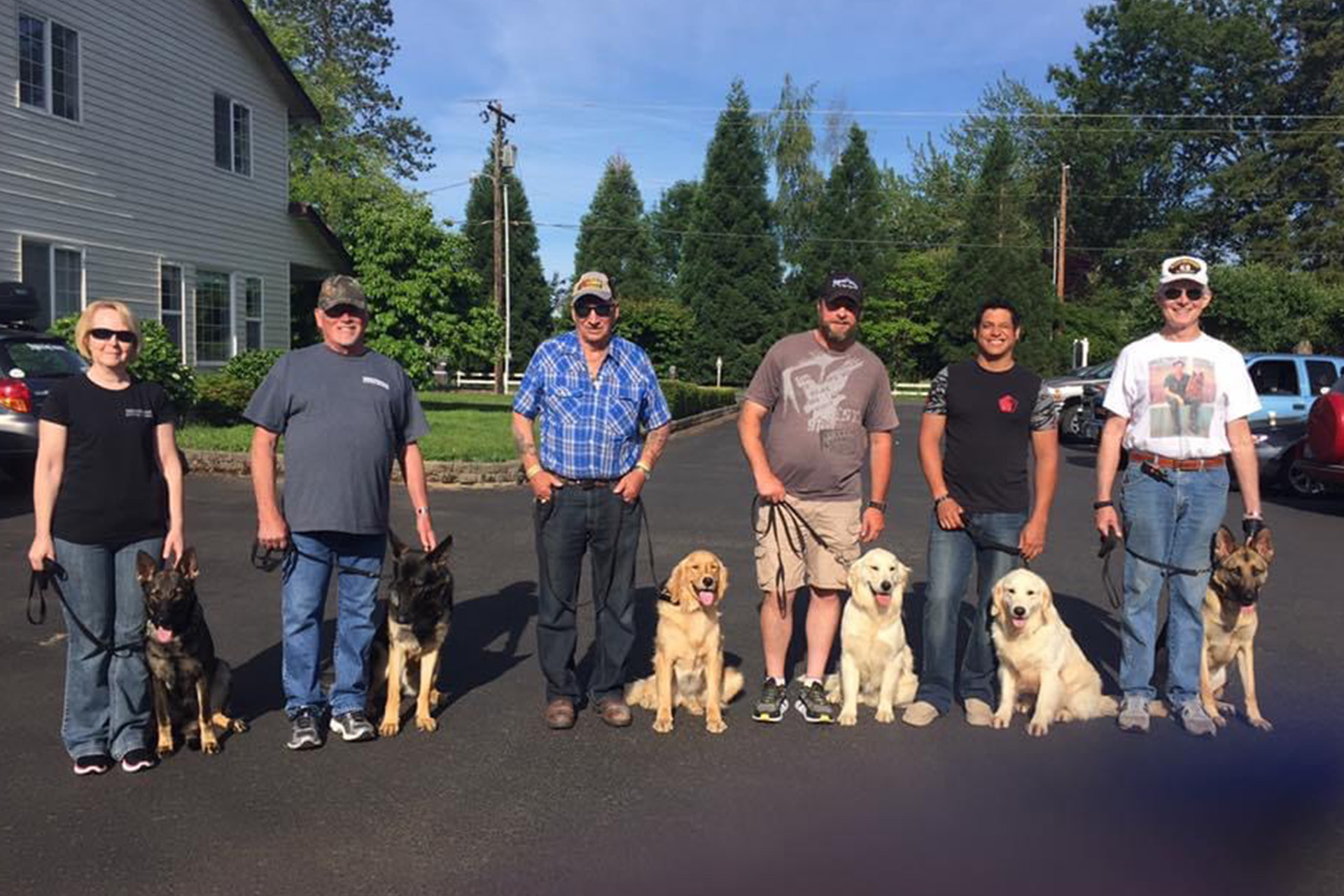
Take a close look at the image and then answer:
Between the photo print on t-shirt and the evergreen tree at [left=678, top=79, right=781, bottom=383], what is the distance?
45092 mm

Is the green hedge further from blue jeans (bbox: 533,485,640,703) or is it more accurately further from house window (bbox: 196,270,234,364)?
blue jeans (bbox: 533,485,640,703)

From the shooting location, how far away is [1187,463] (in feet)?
15.8

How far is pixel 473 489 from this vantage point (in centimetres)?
1264

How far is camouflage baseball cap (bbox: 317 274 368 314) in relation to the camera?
445cm

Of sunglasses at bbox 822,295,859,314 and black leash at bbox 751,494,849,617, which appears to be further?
black leash at bbox 751,494,849,617

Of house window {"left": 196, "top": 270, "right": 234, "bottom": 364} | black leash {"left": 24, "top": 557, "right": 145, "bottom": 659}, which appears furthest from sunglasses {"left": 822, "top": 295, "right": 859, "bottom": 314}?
house window {"left": 196, "top": 270, "right": 234, "bottom": 364}

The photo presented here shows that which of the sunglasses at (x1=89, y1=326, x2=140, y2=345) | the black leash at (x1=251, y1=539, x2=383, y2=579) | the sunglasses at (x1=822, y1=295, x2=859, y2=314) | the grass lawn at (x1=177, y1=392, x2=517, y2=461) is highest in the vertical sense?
the sunglasses at (x1=822, y1=295, x2=859, y2=314)

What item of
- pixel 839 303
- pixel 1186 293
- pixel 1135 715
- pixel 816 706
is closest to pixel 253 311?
pixel 839 303

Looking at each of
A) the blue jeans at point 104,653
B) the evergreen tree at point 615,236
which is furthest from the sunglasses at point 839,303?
the evergreen tree at point 615,236

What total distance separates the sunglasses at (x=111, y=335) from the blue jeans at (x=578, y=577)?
6.20 feet

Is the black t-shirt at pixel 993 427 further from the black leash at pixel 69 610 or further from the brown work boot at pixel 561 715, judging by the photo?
the black leash at pixel 69 610

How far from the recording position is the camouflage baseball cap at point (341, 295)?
4.45m

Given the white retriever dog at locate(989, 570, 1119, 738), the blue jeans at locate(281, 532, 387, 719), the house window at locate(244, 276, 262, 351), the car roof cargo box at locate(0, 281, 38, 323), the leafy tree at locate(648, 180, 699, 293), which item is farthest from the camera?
the leafy tree at locate(648, 180, 699, 293)

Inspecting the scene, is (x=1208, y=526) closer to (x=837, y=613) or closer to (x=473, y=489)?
(x=837, y=613)
